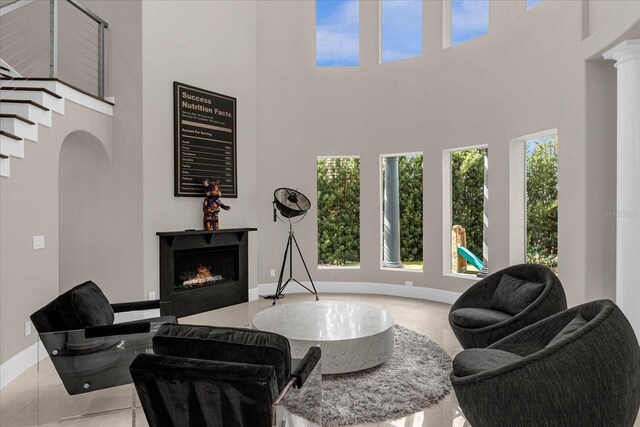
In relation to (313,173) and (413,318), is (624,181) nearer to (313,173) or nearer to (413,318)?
(413,318)

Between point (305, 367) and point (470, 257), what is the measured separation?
4688 mm

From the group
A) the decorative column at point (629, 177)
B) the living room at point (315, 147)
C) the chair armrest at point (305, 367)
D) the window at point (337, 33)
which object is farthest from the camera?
the window at point (337, 33)

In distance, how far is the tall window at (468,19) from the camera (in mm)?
6066

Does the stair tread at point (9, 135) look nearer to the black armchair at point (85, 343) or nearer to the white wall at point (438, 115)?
the black armchair at point (85, 343)

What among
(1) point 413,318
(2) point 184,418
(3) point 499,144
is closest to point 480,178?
(3) point 499,144

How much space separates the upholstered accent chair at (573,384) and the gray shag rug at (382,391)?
0.84 m

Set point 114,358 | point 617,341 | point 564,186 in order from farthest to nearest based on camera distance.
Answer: point 564,186, point 114,358, point 617,341

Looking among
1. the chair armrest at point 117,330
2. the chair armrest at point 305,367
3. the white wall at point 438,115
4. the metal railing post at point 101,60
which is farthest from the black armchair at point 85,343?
the white wall at point 438,115

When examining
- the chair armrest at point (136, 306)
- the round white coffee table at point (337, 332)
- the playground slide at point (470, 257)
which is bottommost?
the round white coffee table at point (337, 332)

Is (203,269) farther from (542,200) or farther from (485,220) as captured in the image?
(542,200)

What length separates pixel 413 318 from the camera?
5.45 meters

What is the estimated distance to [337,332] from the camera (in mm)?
3656

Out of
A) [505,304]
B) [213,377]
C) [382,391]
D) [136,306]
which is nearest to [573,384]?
[382,391]

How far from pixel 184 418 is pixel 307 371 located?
1.98 ft
